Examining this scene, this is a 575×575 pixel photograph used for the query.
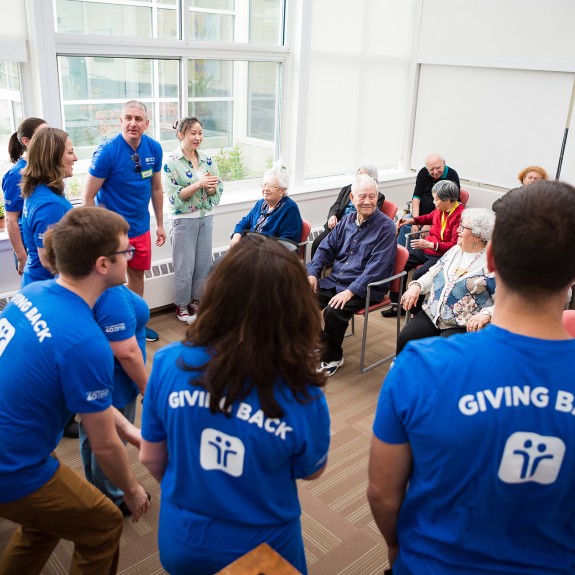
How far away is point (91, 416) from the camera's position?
5.70 ft

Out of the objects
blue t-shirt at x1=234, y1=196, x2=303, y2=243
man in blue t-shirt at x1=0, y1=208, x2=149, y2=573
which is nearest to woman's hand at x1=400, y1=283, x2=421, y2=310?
blue t-shirt at x1=234, y1=196, x2=303, y2=243

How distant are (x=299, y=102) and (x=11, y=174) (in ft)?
10.3

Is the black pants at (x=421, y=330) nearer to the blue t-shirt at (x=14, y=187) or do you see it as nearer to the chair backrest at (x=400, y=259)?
the chair backrest at (x=400, y=259)

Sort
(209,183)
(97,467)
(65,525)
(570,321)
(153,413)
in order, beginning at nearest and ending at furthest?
(153,413), (65,525), (570,321), (97,467), (209,183)

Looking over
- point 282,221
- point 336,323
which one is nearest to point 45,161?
point 282,221

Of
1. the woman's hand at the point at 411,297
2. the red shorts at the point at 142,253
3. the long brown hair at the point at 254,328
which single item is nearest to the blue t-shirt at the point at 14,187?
the red shorts at the point at 142,253

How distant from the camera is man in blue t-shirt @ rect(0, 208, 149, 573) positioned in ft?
5.44

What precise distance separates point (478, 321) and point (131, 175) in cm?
248

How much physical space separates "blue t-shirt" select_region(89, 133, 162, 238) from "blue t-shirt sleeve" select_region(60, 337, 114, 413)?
261 centimetres

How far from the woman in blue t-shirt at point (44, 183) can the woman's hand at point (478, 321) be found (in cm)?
227

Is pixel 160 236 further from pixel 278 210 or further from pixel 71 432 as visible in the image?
pixel 71 432

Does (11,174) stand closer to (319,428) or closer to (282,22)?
(319,428)

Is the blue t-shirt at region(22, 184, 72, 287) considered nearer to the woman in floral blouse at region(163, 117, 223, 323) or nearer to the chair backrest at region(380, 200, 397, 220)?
the woman in floral blouse at region(163, 117, 223, 323)

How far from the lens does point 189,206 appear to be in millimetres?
4680
